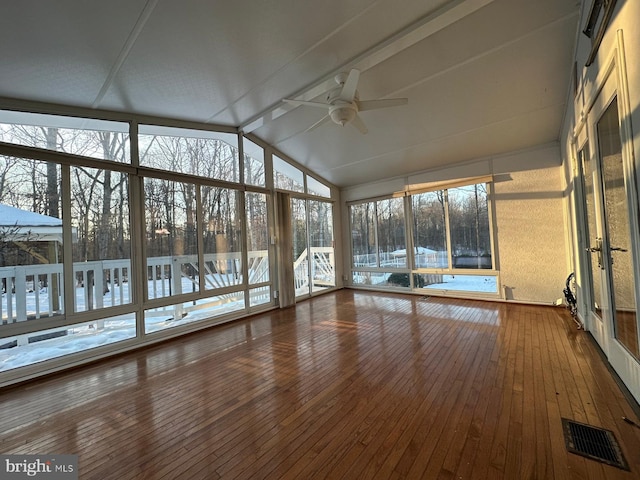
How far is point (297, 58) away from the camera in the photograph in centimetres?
283

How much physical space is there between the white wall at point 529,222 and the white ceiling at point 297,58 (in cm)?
50

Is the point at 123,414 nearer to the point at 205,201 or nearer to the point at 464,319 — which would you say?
the point at 205,201

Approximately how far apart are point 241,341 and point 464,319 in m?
3.17

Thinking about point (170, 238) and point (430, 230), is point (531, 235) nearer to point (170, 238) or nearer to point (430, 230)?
point (430, 230)

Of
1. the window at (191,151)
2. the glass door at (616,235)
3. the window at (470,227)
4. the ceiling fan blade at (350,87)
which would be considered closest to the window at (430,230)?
the window at (470,227)

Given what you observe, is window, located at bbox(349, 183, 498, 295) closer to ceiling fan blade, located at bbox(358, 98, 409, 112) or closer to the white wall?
the white wall

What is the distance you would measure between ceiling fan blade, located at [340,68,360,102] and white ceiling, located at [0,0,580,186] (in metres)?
0.45

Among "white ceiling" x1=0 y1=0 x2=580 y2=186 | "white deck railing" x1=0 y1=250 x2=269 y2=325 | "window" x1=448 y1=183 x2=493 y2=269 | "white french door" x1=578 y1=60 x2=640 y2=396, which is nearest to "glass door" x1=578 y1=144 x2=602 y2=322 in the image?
"white french door" x1=578 y1=60 x2=640 y2=396

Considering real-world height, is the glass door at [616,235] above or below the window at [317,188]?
below

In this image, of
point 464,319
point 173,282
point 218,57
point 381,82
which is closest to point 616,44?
point 381,82

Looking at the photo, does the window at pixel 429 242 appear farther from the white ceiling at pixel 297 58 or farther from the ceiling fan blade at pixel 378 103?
the ceiling fan blade at pixel 378 103

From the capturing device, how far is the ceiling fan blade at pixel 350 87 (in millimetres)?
2430

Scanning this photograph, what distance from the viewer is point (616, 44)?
169cm

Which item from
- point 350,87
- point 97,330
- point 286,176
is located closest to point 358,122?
point 350,87
